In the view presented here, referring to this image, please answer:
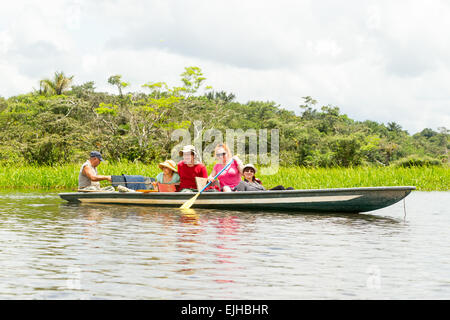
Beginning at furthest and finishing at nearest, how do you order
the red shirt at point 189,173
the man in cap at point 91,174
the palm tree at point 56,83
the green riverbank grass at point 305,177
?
the palm tree at point 56,83 < the green riverbank grass at point 305,177 < the man in cap at point 91,174 < the red shirt at point 189,173

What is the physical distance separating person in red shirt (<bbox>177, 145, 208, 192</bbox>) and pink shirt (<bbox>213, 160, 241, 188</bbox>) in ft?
0.96

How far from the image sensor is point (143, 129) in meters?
25.7

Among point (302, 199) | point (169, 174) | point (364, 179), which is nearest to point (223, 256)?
point (302, 199)

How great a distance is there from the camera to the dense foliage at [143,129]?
24844 millimetres

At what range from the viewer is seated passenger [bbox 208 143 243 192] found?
10352mm

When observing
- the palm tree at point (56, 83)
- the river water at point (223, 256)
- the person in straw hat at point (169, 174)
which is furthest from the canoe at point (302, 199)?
the palm tree at point (56, 83)

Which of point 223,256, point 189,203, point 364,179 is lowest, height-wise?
point 223,256

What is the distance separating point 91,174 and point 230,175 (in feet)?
9.72

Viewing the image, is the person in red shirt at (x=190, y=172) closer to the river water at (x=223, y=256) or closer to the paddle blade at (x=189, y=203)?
the paddle blade at (x=189, y=203)

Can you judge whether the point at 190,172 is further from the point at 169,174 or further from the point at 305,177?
the point at 305,177

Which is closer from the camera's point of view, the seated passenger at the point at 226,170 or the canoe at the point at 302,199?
the canoe at the point at 302,199

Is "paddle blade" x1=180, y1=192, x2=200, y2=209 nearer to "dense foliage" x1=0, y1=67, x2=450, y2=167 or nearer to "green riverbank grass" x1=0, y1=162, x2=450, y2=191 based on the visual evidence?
"green riverbank grass" x1=0, y1=162, x2=450, y2=191

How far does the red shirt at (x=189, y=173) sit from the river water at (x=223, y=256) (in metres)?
1.03
